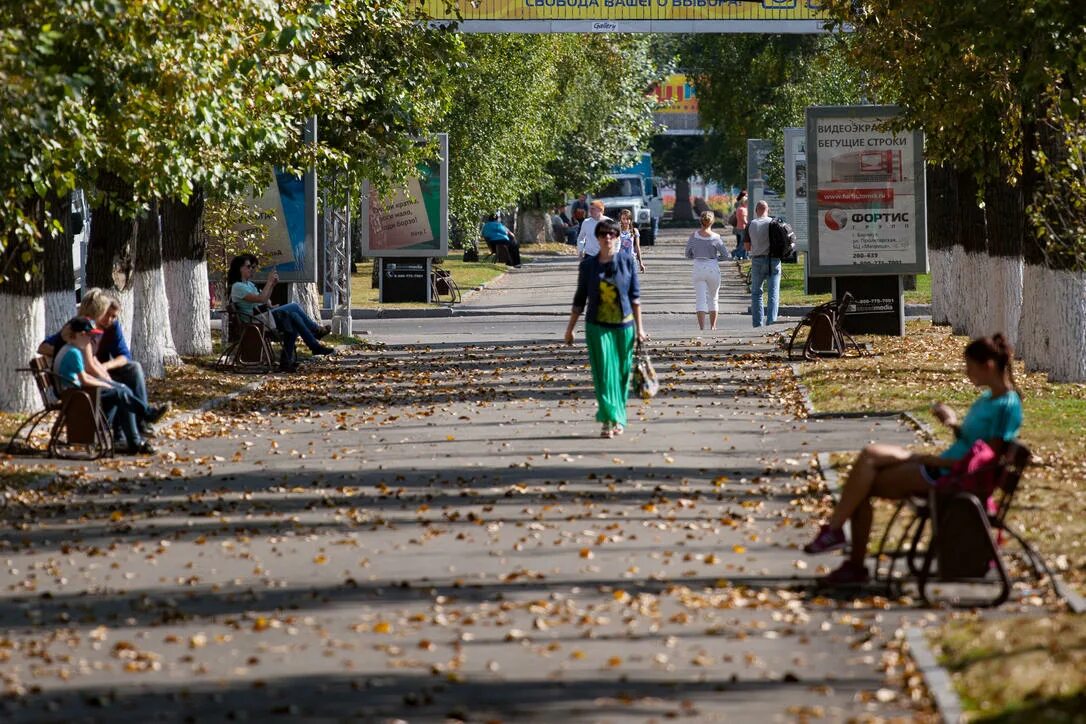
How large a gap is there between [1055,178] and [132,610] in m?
12.1

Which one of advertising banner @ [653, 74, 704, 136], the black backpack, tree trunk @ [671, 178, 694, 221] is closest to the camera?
the black backpack

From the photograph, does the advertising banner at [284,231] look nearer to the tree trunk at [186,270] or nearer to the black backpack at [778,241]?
the tree trunk at [186,270]

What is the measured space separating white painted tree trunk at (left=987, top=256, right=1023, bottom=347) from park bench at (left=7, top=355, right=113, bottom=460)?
459 inches

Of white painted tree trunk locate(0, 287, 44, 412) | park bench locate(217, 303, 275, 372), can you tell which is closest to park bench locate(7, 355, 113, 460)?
white painted tree trunk locate(0, 287, 44, 412)

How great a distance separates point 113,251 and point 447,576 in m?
10.7

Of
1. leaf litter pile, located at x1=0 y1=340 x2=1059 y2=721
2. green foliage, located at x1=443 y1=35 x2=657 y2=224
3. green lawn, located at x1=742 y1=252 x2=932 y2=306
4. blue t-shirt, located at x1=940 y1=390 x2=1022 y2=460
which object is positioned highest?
green foliage, located at x1=443 y1=35 x2=657 y2=224

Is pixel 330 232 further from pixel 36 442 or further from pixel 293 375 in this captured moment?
pixel 36 442

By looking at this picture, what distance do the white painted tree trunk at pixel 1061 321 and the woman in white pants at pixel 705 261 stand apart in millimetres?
7610

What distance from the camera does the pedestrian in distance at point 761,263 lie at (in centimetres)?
2753

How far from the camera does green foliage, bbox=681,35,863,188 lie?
167 feet

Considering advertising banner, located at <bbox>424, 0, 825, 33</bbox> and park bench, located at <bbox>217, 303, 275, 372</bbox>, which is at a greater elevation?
advertising banner, located at <bbox>424, 0, 825, 33</bbox>

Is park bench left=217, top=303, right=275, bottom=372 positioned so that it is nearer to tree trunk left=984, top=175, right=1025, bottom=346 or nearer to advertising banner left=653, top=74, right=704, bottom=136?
tree trunk left=984, top=175, right=1025, bottom=346

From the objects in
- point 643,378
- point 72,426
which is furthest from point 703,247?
point 72,426

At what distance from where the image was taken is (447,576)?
961cm
